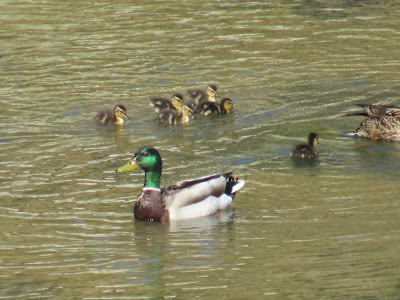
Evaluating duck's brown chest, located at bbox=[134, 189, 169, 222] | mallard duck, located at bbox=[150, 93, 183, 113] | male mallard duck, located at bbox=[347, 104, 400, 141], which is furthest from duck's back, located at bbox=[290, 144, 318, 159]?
mallard duck, located at bbox=[150, 93, 183, 113]

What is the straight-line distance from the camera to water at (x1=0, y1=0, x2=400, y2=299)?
21.3ft

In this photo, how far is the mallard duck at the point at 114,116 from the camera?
11398 mm

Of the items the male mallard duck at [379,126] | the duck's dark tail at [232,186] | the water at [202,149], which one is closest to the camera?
the water at [202,149]

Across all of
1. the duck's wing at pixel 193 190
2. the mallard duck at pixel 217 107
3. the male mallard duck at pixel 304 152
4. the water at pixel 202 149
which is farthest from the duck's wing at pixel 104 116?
the duck's wing at pixel 193 190

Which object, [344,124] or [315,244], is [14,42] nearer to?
[344,124]

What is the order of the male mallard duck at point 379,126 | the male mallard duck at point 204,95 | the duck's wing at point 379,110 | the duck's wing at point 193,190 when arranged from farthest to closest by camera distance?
1. the male mallard duck at point 204,95
2. the duck's wing at point 379,110
3. the male mallard duck at point 379,126
4. the duck's wing at point 193,190

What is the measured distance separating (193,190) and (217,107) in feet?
11.9

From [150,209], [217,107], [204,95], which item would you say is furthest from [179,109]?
[150,209]

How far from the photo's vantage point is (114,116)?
11445mm

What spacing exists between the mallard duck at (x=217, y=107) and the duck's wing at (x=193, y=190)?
3.37m

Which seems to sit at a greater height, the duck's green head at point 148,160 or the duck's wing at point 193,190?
the duck's green head at point 148,160

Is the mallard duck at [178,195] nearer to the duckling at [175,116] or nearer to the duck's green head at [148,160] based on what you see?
the duck's green head at [148,160]

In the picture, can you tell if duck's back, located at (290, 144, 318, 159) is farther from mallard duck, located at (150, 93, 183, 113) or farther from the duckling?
mallard duck, located at (150, 93, 183, 113)

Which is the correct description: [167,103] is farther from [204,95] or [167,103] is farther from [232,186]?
[232,186]
